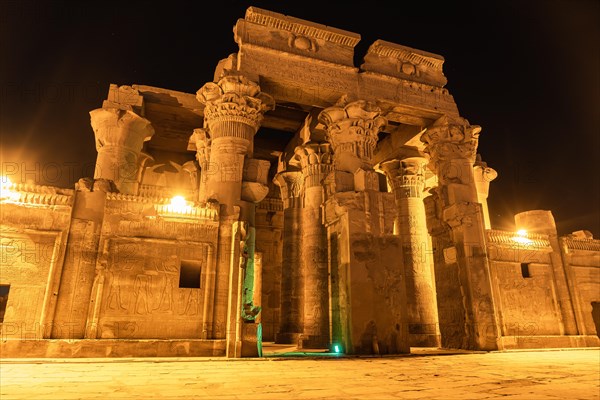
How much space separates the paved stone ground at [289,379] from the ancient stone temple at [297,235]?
5.25ft

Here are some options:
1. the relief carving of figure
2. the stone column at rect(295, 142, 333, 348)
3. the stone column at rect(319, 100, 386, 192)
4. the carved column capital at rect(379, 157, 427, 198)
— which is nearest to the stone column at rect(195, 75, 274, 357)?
the relief carving of figure

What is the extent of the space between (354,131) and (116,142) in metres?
8.70

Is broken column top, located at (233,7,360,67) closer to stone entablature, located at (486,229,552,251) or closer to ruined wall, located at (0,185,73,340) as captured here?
ruined wall, located at (0,185,73,340)

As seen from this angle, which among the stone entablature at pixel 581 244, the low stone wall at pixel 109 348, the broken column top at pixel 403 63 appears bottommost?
the low stone wall at pixel 109 348

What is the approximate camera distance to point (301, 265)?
54.7 ft

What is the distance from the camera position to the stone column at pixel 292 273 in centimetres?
1625

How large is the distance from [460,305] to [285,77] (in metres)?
10.1

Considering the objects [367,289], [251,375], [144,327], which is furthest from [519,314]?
[144,327]

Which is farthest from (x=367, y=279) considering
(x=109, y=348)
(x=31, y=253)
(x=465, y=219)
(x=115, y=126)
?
(x=115, y=126)

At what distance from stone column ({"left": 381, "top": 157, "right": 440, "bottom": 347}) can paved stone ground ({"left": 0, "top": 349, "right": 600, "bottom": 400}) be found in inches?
278

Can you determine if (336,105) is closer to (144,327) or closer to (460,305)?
(460,305)

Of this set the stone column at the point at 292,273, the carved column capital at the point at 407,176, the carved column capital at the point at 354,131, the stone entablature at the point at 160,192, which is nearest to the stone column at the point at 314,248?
the stone column at the point at 292,273

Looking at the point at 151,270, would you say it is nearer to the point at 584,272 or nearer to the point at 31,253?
the point at 31,253

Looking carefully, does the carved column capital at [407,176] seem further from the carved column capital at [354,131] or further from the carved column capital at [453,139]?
the carved column capital at [354,131]
